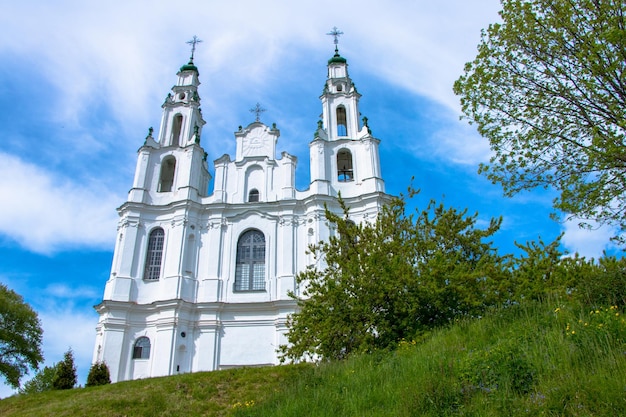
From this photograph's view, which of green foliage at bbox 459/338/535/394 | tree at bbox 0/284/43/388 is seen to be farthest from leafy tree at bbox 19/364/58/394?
green foliage at bbox 459/338/535/394

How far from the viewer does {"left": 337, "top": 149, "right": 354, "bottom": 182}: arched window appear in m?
31.8

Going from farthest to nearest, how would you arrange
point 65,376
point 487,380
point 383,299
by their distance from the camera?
point 65,376, point 383,299, point 487,380

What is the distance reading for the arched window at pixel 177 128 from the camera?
34019mm

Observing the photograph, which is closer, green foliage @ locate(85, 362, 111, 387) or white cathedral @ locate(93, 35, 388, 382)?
green foliage @ locate(85, 362, 111, 387)

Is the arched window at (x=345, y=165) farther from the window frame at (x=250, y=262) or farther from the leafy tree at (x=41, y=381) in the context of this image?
the leafy tree at (x=41, y=381)

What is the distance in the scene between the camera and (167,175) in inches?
1302

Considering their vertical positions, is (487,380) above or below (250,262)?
below

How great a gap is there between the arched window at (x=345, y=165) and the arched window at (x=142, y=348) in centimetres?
1452

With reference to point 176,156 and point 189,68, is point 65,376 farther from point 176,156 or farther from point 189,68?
point 189,68

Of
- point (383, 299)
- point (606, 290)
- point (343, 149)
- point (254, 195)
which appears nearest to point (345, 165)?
point (343, 149)

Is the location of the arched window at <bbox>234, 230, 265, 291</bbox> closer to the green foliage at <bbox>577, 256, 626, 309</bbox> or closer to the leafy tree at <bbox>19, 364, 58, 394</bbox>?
the green foliage at <bbox>577, 256, 626, 309</bbox>

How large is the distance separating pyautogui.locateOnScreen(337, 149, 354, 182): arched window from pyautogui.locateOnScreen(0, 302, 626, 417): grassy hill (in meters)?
19.3

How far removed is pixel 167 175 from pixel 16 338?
12.8 m

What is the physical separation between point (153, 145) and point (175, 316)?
12092 millimetres
